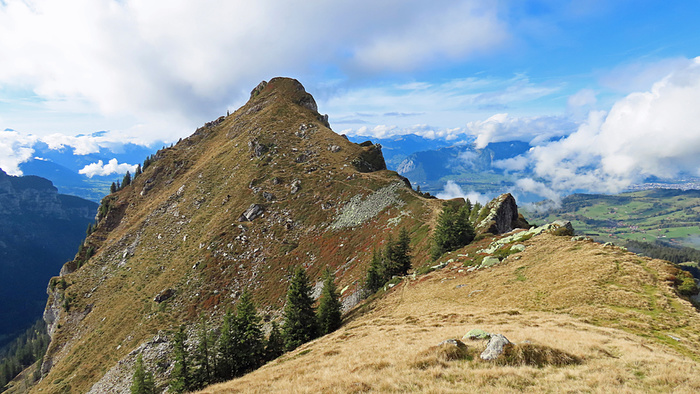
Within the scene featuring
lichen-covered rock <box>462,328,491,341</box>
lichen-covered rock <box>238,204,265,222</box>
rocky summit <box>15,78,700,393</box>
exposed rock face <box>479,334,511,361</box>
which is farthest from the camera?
lichen-covered rock <box>238,204,265,222</box>

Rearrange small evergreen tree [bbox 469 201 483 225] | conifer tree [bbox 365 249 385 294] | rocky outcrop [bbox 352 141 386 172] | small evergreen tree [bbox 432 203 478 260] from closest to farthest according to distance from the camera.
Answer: conifer tree [bbox 365 249 385 294], small evergreen tree [bbox 432 203 478 260], small evergreen tree [bbox 469 201 483 225], rocky outcrop [bbox 352 141 386 172]

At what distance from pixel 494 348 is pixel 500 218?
5644 cm

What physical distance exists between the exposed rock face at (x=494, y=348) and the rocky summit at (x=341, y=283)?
0.45 ft

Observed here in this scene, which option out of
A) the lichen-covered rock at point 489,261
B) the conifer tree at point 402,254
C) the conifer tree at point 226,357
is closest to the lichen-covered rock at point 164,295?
the conifer tree at point 226,357

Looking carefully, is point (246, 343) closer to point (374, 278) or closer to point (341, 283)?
point (374, 278)

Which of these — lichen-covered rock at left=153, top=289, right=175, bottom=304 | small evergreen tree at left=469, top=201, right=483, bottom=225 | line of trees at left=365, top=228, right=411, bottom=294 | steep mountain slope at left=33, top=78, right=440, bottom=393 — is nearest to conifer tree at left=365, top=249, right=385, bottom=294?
line of trees at left=365, top=228, right=411, bottom=294

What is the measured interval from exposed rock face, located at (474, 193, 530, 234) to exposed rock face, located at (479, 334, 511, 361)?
164 feet

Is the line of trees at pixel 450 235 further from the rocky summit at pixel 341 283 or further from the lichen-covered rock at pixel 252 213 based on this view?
the lichen-covered rock at pixel 252 213

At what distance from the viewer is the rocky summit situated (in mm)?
15867

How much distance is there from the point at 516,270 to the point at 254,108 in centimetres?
17038

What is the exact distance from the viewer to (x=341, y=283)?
6738 cm

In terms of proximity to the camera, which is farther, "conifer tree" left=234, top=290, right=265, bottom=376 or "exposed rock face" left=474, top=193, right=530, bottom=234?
"exposed rock face" left=474, top=193, right=530, bottom=234

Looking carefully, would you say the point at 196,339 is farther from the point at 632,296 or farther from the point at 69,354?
the point at 632,296

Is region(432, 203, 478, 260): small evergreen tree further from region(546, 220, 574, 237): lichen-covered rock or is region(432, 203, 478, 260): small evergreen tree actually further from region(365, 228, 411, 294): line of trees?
region(546, 220, 574, 237): lichen-covered rock
